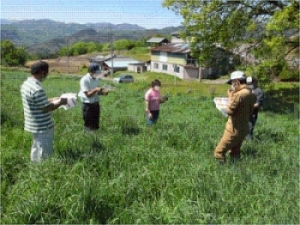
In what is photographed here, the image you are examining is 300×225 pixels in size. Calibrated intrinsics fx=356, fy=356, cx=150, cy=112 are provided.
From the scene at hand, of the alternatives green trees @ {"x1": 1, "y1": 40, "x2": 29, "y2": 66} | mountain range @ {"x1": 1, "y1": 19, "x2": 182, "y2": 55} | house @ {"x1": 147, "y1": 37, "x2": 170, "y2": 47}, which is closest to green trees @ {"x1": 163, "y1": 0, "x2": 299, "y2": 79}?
green trees @ {"x1": 1, "y1": 40, "x2": 29, "y2": 66}

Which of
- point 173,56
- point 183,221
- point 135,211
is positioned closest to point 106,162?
point 135,211

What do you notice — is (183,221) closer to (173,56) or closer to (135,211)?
(135,211)

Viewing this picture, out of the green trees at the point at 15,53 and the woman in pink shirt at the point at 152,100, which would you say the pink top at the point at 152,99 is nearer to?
the woman in pink shirt at the point at 152,100

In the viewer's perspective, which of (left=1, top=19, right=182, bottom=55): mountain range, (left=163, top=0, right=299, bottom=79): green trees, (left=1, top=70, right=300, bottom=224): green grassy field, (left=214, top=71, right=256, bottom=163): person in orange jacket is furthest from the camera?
(left=163, top=0, right=299, bottom=79): green trees

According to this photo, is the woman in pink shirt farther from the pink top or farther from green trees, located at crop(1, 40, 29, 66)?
green trees, located at crop(1, 40, 29, 66)

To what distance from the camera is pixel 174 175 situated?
4.05 metres

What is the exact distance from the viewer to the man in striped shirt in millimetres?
4297

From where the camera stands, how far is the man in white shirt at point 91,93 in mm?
5746

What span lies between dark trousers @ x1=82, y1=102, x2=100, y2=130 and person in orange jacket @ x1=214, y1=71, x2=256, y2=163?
2161 mm

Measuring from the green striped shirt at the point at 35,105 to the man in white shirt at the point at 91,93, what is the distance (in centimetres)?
132

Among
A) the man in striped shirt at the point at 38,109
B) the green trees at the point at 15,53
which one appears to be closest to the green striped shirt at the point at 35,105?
the man in striped shirt at the point at 38,109

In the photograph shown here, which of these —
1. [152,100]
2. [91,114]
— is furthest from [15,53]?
[91,114]

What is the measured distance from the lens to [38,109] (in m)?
4.39

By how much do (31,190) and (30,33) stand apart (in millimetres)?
3572
